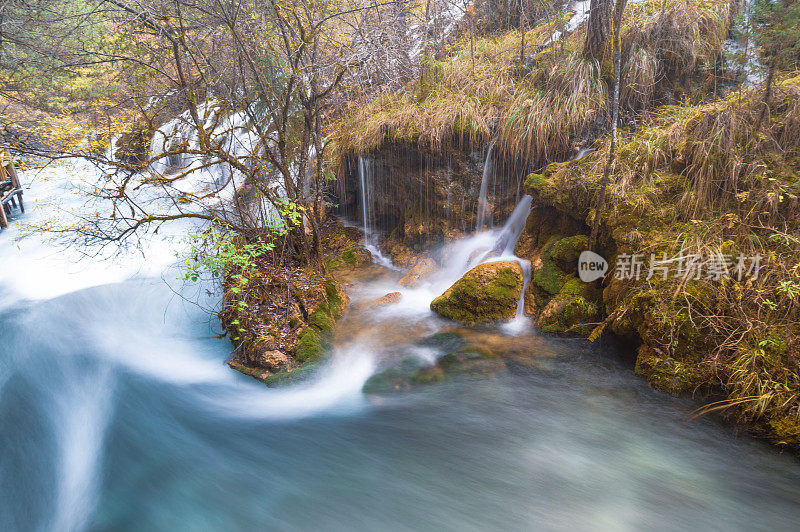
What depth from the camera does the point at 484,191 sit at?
6.98 meters

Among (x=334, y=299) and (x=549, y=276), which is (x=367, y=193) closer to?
(x=334, y=299)

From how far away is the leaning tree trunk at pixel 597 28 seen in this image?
5.90m

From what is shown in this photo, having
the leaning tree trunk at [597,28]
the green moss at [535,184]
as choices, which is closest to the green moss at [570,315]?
the green moss at [535,184]

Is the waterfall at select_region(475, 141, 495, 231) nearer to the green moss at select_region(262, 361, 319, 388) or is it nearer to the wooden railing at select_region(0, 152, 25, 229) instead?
the green moss at select_region(262, 361, 319, 388)

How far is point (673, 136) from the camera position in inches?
195

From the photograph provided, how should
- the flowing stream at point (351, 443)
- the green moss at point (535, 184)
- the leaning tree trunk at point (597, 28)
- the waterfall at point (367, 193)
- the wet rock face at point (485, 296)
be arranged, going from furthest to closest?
the waterfall at point (367, 193) → the leaning tree trunk at point (597, 28) → the green moss at point (535, 184) → the wet rock face at point (485, 296) → the flowing stream at point (351, 443)

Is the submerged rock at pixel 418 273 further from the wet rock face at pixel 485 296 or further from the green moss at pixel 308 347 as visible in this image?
the green moss at pixel 308 347

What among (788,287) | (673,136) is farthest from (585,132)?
(788,287)

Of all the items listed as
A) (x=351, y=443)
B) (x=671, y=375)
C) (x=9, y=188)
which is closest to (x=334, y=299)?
(x=351, y=443)

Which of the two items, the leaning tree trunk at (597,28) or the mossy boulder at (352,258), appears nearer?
the leaning tree trunk at (597,28)

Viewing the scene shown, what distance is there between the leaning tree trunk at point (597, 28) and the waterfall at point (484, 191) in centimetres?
203

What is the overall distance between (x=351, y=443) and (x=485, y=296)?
269 centimetres

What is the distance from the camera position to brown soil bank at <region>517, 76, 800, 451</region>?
138 inches

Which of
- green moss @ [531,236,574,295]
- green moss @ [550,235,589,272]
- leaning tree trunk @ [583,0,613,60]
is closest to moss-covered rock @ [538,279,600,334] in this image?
green moss @ [531,236,574,295]
